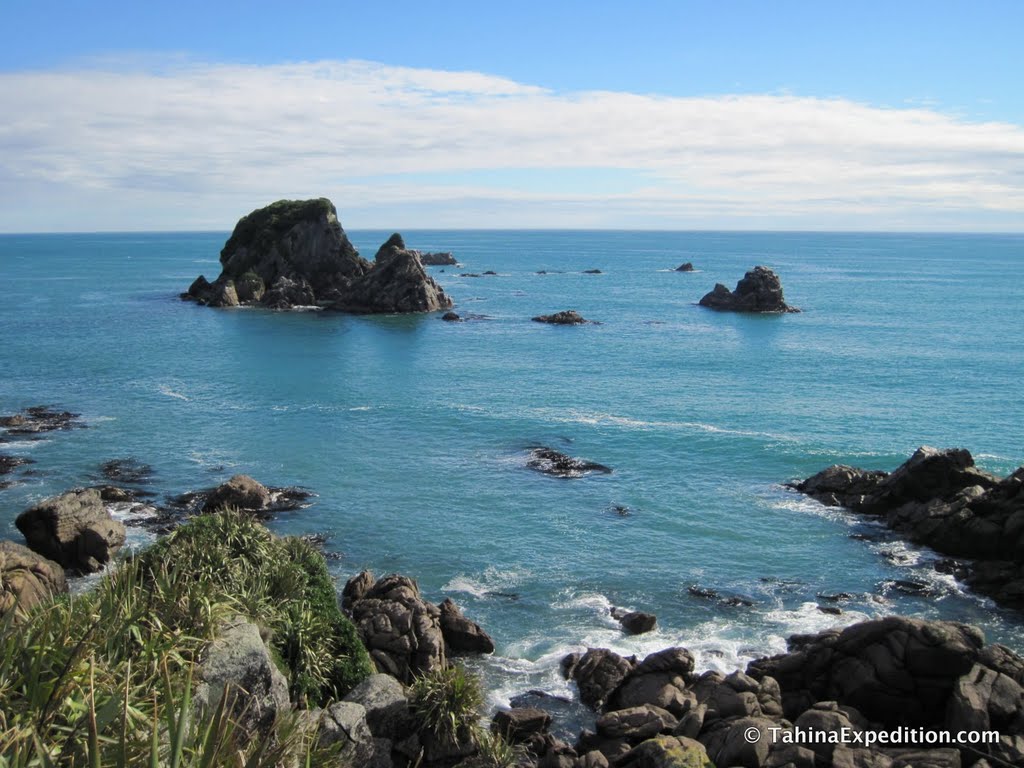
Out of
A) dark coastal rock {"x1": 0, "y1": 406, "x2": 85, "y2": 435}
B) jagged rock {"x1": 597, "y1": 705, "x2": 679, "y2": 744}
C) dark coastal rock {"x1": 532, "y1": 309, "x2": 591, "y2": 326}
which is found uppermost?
dark coastal rock {"x1": 532, "y1": 309, "x2": 591, "y2": 326}

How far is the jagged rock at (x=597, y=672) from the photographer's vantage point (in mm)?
28875

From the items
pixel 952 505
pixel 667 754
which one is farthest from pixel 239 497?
pixel 952 505

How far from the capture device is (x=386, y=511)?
4647 cm

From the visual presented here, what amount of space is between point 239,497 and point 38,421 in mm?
26827

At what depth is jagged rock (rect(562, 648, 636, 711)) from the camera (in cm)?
2888

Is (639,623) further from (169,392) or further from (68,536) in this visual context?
(169,392)

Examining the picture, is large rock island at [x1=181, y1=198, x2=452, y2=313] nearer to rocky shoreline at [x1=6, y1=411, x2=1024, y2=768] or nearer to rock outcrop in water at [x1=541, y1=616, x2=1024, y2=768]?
rocky shoreline at [x1=6, y1=411, x2=1024, y2=768]

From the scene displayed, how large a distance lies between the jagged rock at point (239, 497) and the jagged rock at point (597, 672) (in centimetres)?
2179

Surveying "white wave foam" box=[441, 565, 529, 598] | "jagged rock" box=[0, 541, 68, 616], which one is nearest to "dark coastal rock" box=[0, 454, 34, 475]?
"jagged rock" box=[0, 541, 68, 616]

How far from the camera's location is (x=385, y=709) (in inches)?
938

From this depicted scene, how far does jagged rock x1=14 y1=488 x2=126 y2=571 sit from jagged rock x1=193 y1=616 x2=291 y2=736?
23.2m

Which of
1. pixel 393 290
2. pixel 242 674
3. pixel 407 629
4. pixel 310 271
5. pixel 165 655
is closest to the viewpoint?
pixel 165 655

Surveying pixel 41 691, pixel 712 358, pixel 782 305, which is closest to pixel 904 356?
pixel 712 358

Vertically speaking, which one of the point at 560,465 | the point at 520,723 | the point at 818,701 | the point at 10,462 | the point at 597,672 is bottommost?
the point at 520,723
